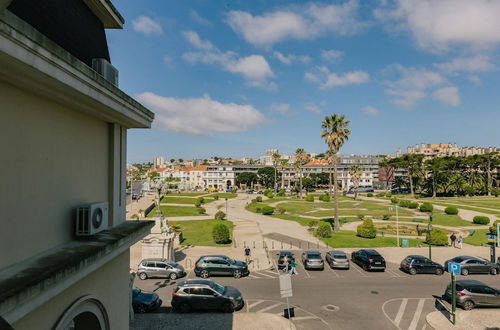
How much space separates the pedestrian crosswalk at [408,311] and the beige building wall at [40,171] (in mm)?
14144

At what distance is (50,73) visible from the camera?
3.60m

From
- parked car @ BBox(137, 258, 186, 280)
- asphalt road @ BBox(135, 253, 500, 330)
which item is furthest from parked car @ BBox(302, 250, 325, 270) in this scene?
parked car @ BBox(137, 258, 186, 280)

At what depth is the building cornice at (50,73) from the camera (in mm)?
2971

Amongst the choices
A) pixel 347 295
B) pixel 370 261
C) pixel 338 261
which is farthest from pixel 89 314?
pixel 370 261

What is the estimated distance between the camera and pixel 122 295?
266 inches

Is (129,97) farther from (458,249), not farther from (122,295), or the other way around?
(458,249)

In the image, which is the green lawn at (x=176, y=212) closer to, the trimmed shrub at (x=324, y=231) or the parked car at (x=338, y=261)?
the trimmed shrub at (x=324, y=231)

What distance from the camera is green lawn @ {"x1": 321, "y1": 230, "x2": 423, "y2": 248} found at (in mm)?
30047

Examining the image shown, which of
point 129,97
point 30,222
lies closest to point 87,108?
point 129,97

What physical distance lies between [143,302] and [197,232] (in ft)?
73.8

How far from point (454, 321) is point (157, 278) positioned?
16.5 m

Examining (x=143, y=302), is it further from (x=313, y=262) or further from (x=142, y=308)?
(x=313, y=262)

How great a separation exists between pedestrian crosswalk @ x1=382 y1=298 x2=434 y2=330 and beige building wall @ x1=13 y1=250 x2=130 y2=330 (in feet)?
39.8

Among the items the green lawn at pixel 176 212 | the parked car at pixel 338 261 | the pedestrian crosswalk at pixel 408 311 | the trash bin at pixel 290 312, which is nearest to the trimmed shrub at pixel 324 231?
the parked car at pixel 338 261
